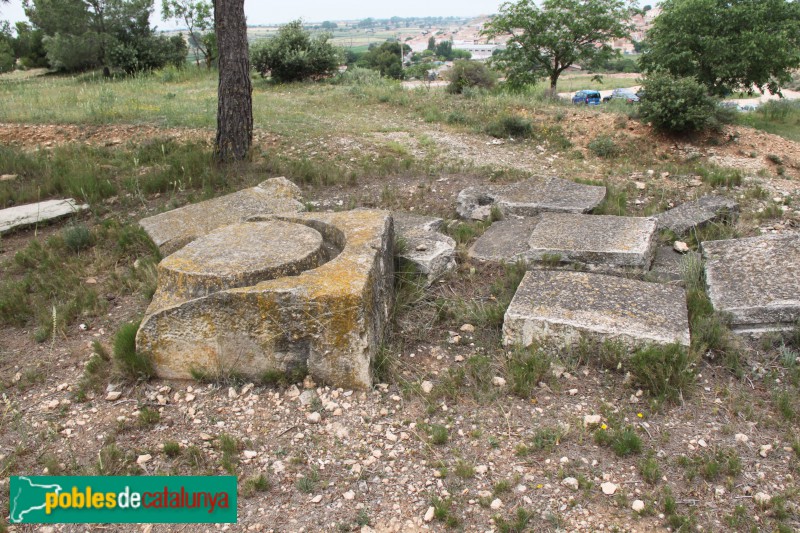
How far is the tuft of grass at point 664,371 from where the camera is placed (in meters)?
3.24

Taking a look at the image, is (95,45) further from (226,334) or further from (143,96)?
(226,334)

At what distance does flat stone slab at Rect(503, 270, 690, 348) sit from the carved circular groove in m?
1.37

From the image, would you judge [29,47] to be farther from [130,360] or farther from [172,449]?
[172,449]

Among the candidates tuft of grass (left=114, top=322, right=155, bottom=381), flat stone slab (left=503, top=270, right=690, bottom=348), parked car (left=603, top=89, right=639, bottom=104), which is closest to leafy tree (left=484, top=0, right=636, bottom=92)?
parked car (left=603, top=89, right=639, bottom=104)

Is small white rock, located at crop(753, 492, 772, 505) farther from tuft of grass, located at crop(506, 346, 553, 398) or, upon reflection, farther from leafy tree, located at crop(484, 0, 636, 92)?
leafy tree, located at crop(484, 0, 636, 92)

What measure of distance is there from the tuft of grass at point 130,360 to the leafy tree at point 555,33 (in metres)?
14.0

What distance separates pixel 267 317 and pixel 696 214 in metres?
4.16

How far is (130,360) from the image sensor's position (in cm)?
346

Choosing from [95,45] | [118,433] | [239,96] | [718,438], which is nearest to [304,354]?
[118,433]

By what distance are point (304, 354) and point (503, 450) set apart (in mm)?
1195

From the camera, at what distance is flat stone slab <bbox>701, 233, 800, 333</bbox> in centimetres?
366

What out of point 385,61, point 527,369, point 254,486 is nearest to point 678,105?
point 527,369

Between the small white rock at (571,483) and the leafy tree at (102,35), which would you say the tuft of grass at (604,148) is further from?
the leafy tree at (102,35)

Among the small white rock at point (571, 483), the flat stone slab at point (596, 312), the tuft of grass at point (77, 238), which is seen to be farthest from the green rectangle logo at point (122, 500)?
the tuft of grass at point (77, 238)
